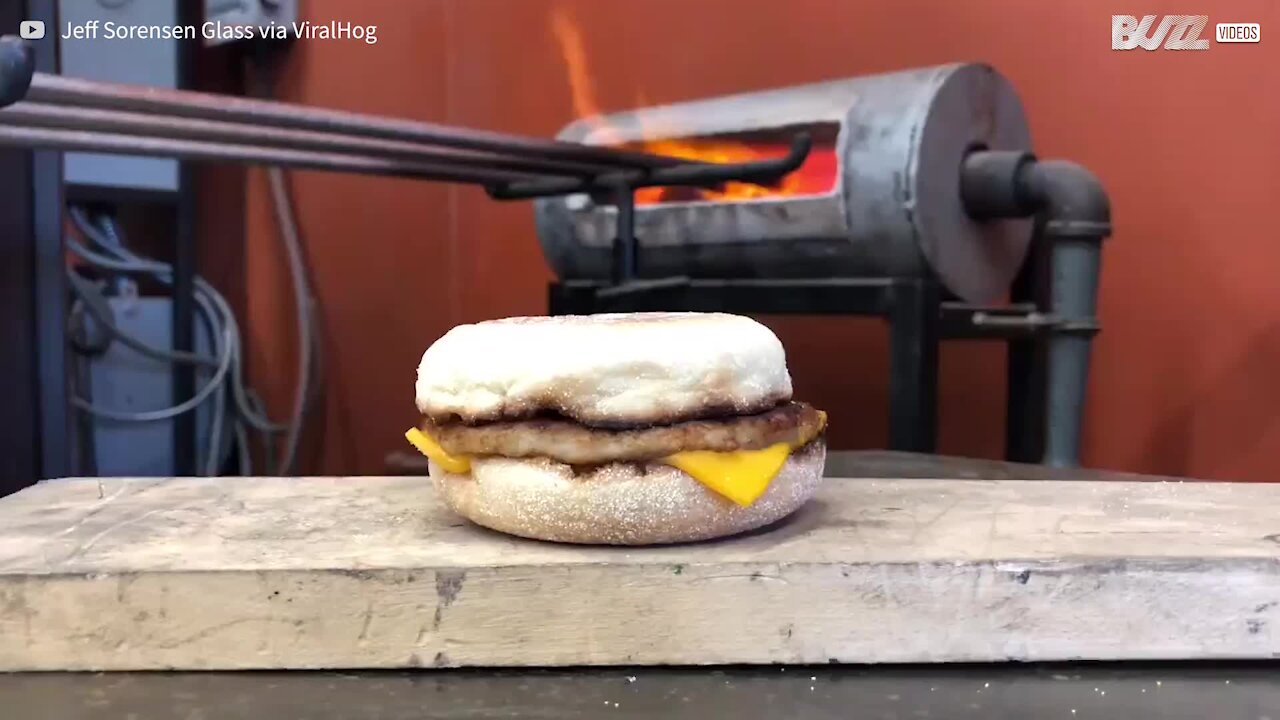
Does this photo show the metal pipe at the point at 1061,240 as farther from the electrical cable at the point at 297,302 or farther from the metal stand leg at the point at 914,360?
the electrical cable at the point at 297,302

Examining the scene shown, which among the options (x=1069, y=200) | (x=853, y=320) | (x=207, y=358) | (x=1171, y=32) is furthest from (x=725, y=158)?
(x=207, y=358)

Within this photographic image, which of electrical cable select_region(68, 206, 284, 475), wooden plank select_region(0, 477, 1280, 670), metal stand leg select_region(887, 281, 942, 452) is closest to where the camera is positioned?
wooden plank select_region(0, 477, 1280, 670)

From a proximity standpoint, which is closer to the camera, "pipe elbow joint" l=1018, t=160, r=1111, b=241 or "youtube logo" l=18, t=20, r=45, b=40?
"youtube logo" l=18, t=20, r=45, b=40

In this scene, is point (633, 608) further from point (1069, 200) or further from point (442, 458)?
point (1069, 200)

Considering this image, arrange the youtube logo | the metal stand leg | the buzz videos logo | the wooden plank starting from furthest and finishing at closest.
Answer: the buzz videos logo < the metal stand leg < the youtube logo < the wooden plank

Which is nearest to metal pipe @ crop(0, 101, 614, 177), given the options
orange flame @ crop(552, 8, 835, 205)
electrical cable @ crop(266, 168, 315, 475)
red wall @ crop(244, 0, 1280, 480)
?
orange flame @ crop(552, 8, 835, 205)

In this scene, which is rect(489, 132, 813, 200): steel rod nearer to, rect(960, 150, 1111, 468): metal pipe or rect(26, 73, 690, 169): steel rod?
rect(26, 73, 690, 169): steel rod

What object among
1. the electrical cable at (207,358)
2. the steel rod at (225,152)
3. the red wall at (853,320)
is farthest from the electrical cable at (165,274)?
the steel rod at (225,152)

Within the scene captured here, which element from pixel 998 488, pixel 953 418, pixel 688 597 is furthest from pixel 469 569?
pixel 953 418
